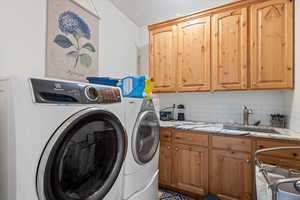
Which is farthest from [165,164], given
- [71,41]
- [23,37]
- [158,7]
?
[158,7]

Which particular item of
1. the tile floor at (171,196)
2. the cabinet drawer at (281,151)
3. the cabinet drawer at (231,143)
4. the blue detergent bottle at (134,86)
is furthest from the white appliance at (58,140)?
the cabinet drawer at (281,151)

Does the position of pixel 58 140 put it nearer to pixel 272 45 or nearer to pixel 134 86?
pixel 134 86

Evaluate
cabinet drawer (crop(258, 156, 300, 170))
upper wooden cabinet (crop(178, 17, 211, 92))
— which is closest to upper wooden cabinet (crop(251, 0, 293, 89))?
upper wooden cabinet (crop(178, 17, 211, 92))

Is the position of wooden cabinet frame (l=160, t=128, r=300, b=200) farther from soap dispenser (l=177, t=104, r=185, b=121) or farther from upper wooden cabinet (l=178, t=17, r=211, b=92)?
upper wooden cabinet (l=178, t=17, r=211, b=92)

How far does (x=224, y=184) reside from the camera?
168cm

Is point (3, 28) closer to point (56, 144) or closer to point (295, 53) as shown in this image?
point (56, 144)

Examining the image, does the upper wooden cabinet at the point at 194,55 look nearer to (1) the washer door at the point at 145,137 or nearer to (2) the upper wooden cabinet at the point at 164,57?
(2) the upper wooden cabinet at the point at 164,57

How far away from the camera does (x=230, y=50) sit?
196 cm

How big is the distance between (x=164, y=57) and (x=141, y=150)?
1.58 metres

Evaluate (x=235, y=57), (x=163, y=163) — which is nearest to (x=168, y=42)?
(x=235, y=57)

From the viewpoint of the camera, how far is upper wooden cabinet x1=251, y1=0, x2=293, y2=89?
167 centimetres

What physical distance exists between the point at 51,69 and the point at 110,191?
123 centimetres

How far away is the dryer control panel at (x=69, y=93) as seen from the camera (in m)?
0.65

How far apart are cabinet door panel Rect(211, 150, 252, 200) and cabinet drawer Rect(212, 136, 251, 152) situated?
0.18 ft
